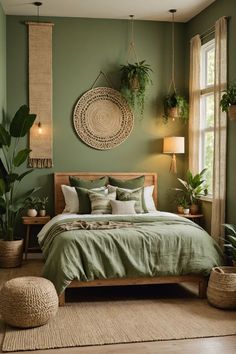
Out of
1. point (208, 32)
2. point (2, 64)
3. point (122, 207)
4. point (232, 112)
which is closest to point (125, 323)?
point (122, 207)

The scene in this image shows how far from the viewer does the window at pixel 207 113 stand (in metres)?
6.36

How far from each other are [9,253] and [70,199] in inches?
41.5

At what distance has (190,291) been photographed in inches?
198

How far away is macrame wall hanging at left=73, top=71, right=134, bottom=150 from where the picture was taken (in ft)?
22.2

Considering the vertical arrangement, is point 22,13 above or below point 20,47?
above

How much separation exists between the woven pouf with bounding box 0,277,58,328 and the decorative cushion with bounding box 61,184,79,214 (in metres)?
2.35

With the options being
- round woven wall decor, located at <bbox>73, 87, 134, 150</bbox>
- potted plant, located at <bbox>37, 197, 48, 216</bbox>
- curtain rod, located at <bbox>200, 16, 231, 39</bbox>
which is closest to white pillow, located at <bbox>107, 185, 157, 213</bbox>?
round woven wall decor, located at <bbox>73, 87, 134, 150</bbox>

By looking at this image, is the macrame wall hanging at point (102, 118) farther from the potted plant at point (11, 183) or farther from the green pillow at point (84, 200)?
the potted plant at point (11, 183)

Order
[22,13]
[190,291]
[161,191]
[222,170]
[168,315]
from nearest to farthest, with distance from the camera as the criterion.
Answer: [168,315]
[190,291]
[222,170]
[22,13]
[161,191]

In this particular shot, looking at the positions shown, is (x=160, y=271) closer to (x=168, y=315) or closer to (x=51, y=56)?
(x=168, y=315)

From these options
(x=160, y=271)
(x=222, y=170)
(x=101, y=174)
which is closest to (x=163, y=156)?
(x=101, y=174)

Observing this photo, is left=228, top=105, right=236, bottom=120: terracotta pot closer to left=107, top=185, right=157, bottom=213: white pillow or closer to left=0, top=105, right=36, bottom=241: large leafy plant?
left=107, top=185, right=157, bottom=213: white pillow

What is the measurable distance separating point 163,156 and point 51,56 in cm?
217

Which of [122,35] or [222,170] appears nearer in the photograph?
[222,170]
